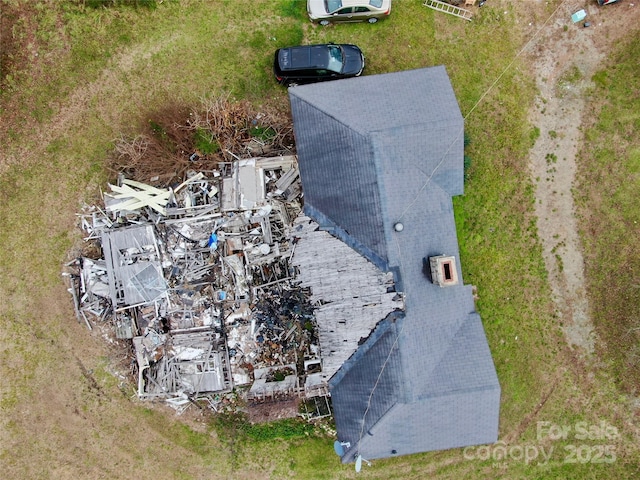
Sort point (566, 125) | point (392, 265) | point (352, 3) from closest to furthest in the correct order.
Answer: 1. point (392, 265)
2. point (352, 3)
3. point (566, 125)

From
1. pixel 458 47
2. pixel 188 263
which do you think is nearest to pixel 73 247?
pixel 188 263

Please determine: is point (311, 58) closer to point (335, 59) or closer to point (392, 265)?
point (335, 59)

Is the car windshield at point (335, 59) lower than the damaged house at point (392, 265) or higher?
higher

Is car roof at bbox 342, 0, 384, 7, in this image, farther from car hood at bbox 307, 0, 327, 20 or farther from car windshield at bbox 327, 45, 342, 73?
car windshield at bbox 327, 45, 342, 73

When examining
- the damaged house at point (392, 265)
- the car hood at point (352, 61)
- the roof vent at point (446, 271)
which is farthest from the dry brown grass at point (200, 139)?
the roof vent at point (446, 271)

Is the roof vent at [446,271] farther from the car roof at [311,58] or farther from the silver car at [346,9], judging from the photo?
the silver car at [346,9]

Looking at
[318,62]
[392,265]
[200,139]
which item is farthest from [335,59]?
[392,265]

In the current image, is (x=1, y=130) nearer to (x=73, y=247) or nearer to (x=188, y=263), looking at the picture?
(x=73, y=247)
